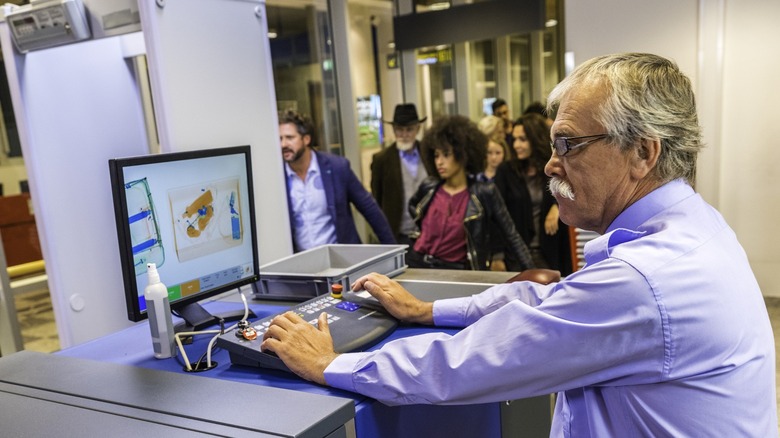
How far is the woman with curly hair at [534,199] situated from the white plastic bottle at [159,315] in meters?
2.87

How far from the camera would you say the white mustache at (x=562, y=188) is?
1288 mm

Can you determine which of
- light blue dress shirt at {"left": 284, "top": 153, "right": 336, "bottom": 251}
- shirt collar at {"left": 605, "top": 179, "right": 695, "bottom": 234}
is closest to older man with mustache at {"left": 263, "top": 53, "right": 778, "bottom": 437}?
shirt collar at {"left": 605, "top": 179, "right": 695, "bottom": 234}

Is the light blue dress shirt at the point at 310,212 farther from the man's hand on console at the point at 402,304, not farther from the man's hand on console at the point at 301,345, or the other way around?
the man's hand on console at the point at 301,345

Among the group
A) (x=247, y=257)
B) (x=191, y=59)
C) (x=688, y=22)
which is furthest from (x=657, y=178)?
(x=688, y=22)

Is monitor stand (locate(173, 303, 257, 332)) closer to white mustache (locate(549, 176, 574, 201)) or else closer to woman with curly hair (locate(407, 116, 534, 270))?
white mustache (locate(549, 176, 574, 201))

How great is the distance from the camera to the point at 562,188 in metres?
1.30

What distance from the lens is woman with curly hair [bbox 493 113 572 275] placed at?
3977 mm

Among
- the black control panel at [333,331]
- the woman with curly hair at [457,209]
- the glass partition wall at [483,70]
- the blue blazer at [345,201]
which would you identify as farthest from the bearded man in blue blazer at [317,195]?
the glass partition wall at [483,70]

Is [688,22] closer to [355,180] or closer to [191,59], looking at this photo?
[355,180]

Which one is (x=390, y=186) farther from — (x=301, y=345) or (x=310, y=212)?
(x=301, y=345)

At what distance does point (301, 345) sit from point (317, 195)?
2050 millimetres

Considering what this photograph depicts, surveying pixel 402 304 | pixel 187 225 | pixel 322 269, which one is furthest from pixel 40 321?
pixel 402 304

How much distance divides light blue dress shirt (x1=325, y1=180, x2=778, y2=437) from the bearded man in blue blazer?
6.82 feet

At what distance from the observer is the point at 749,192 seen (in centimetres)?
443
